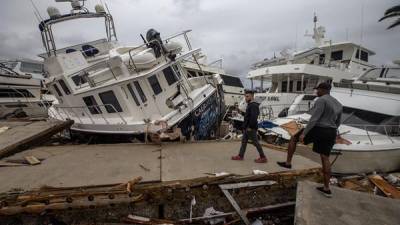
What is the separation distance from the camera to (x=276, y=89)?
16609 millimetres

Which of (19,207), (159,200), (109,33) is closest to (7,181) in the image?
(19,207)

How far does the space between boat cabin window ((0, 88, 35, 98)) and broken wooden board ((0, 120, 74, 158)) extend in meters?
7.86

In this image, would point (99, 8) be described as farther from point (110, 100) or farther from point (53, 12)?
point (110, 100)

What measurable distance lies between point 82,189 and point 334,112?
3.85m

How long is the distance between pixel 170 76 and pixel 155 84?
75cm

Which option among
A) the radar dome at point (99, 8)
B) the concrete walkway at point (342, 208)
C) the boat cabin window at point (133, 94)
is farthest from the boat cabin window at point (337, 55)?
the concrete walkway at point (342, 208)

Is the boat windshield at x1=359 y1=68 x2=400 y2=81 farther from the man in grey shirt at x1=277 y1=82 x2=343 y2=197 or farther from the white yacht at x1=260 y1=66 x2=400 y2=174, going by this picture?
the man in grey shirt at x1=277 y1=82 x2=343 y2=197

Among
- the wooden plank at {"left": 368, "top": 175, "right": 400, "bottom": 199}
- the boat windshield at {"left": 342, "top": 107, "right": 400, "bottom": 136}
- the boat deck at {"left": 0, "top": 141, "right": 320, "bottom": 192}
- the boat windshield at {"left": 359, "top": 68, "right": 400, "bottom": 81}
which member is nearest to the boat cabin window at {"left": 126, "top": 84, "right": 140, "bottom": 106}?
the boat deck at {"left": 0, "top": 141, "right": 320, "bottom": 192}

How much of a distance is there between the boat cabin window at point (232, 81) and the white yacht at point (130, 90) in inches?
566

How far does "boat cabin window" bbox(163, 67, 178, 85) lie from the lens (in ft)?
26.7

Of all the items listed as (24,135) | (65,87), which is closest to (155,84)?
(65,87)

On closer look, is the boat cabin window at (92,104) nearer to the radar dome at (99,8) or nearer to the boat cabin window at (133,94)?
the boat cabin window at (133,94)

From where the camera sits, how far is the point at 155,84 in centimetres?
775

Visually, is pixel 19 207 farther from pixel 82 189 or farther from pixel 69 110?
pixel 69 110
